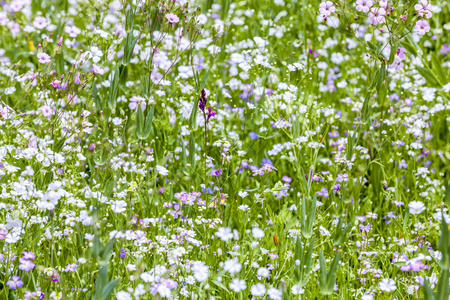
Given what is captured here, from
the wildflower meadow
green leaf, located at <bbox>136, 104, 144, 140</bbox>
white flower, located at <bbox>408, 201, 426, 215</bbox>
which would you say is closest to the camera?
the wildflower meadow

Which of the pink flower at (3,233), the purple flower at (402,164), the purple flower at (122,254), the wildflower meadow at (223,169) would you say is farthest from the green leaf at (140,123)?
the purple flower at (402,164)

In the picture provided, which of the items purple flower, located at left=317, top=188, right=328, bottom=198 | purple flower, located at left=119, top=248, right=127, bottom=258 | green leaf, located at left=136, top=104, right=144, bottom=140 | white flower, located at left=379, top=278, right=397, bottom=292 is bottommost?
white flower, located at left=379, top=278, right=397, bottom=292

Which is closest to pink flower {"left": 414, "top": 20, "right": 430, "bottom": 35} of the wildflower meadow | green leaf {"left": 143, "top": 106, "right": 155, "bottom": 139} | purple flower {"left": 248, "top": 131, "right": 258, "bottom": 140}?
the wildflower meadow

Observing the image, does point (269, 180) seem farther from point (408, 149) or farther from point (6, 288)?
point (6, 288)

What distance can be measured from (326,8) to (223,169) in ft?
3.35

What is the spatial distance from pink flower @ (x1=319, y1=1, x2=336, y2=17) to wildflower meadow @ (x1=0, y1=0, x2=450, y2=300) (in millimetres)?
22

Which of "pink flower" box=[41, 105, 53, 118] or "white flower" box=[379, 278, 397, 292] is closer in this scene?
"white flower" box=[379, 278, 397, 292]

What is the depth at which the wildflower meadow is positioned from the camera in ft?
7.14

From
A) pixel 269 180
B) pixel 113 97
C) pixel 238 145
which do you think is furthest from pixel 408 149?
pixel 113 97

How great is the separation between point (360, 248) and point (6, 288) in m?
1.53

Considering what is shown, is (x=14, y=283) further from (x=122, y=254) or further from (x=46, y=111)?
(x=46, y=111)

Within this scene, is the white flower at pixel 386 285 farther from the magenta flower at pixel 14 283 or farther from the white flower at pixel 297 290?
the magenta flower at pixel 14 283

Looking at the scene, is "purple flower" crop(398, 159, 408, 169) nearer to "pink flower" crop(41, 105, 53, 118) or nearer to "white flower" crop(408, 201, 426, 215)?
"white flower" crop(408, 201, 426, 215)

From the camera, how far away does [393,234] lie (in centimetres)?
281
